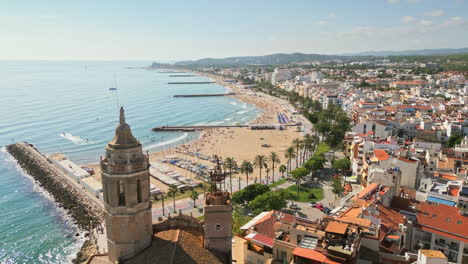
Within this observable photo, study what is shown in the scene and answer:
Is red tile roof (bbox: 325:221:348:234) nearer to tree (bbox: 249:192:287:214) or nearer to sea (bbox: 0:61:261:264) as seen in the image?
tree (bbox: 249:192:287:214)

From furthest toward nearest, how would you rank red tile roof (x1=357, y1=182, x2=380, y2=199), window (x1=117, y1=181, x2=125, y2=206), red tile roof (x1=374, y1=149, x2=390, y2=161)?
1. red tile roof (x1=374, y1=149, x2=390, y2=161)
2. red tile roof (x1=357, y1=182, x2=380, y2=199)
3. window (x1=117, y1=181, x2=125, y2=206)

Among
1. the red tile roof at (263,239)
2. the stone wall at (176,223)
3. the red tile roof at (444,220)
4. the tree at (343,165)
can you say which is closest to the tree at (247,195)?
the tree at (343,165)

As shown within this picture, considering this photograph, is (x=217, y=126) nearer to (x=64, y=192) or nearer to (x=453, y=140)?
(x=64, y=192)

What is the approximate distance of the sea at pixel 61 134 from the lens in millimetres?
44281

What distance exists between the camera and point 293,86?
195000 millimetres

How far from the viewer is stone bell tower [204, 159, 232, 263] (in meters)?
19.3

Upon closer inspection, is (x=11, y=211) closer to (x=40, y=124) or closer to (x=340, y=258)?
(x=340, y=258)

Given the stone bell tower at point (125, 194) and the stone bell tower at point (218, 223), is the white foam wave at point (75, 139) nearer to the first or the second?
the stone bell tower at point (125, 194)

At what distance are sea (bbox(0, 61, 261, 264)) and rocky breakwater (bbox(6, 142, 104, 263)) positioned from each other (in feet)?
3.78

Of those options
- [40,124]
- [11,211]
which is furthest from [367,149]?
[40,124]

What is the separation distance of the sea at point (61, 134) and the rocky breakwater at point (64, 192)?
1.15m

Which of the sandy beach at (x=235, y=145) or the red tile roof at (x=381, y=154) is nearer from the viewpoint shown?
the red tile roof at (x=381, y=154)

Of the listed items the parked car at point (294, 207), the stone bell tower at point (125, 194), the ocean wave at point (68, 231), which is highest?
the stone bell tower at point (125, 194)

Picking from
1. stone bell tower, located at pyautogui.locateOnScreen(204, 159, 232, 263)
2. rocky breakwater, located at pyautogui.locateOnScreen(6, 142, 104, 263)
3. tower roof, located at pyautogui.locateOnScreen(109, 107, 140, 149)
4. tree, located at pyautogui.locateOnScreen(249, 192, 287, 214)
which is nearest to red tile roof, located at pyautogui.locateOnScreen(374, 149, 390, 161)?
tree, located at pyautogui.locateOnScreen(249, 192, 287, 214)
